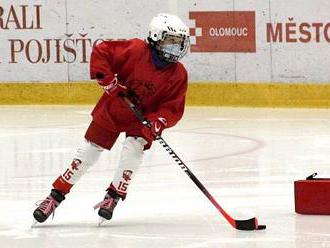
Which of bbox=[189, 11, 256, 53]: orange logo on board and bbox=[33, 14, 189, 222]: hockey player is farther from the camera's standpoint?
bbox=[189, 11, 256, 53]: orange logo on board

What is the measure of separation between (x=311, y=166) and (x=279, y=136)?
1944 millimetres

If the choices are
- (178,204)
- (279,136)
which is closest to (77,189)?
(178,204)

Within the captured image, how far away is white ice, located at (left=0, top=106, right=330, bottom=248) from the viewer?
5.30 metres

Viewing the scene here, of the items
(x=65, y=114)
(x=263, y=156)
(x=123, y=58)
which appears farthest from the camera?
(x=65, y=114)

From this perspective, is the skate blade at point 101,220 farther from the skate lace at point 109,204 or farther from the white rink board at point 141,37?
the white rink board at point 141,37

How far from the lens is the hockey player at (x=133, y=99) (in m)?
5.55

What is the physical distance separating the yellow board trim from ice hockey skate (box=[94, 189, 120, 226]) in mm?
6550

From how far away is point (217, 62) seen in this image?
1238 cm

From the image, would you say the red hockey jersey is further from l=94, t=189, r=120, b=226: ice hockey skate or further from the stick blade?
the stick blade

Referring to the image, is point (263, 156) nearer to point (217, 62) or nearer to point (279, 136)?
point (279, 136)

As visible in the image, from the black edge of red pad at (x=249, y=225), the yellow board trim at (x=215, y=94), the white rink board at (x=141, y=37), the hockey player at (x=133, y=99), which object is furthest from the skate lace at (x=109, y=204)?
the white rink board at (x=141, y=37)

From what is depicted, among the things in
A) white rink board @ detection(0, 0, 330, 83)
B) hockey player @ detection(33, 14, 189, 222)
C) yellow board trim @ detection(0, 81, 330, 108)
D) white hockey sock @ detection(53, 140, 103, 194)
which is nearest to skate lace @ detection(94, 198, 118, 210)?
hockey player @ detection(33, 14, 189, 222)

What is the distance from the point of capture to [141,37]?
1271cm

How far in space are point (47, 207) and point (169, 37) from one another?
895mm
